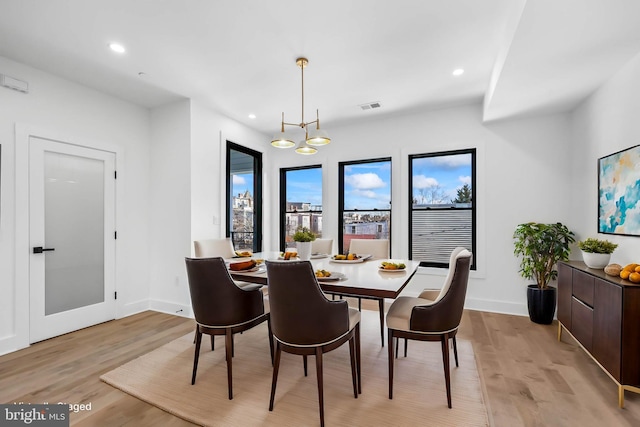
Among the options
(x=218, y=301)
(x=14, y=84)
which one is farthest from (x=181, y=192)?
(x=218, y=301)

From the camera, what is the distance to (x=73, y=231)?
3.48 metres

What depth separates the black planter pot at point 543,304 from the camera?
3.56 meters

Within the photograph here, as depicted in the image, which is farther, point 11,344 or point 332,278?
point 11,344

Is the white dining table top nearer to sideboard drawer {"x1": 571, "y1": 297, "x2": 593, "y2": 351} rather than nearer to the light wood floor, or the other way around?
the light wood floor

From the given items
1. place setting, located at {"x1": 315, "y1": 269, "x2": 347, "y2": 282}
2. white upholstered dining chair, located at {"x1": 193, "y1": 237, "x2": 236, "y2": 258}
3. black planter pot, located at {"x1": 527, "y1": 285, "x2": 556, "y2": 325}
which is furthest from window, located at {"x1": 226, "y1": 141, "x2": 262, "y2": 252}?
black planter pot, located at {"x1": 527, "y1": 285, "x2": 556, "y2": 325}

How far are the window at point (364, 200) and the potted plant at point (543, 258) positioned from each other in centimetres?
185

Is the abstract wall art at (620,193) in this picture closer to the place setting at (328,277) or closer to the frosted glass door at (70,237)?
the place setting at (328,277)

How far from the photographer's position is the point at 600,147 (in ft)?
10.0

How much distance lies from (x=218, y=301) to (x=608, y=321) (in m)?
2.82

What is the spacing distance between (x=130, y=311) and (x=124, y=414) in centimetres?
239

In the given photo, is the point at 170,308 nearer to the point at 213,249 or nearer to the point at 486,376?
the point at 213,249

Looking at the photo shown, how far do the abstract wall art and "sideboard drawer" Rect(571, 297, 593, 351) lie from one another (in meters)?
0.73

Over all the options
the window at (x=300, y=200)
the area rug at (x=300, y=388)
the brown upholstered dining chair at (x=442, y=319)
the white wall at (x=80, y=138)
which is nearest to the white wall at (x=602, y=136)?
the brown upholstered dining chair at (x=442, y=319)

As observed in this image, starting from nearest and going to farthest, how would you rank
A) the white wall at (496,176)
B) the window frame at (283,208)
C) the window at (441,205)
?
the white wall at (496,176) < the window at (441,205) < the window frame at (283,208)
